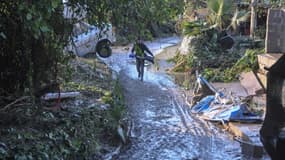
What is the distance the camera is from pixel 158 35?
37.2 m

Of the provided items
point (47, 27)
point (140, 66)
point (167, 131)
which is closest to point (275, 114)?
point (47, 27)

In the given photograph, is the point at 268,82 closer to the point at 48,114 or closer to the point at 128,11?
the point at 128,11

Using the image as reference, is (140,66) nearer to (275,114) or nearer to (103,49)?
(103,49)

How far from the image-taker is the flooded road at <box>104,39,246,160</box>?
9836 millimetres

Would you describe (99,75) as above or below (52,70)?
below

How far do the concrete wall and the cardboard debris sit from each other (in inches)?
41.9

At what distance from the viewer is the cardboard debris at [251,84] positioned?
1392 cm

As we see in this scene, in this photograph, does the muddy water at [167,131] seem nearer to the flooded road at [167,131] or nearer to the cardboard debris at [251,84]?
the flooded road at [167,131]

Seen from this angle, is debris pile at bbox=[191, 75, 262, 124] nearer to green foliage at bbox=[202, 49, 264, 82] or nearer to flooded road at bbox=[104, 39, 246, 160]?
flooded road at bbox=[104, 39, 246, 160]

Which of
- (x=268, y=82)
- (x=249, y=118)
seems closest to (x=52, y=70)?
(x=249, y=118)

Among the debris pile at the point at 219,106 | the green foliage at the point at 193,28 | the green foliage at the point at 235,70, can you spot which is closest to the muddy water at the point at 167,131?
the debris pile at the point at 219,106

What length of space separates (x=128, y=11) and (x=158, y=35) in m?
30.4

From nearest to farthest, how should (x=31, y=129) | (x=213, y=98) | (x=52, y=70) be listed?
(x=31, y=129), (x=52, y=70), (x=213, y=98)

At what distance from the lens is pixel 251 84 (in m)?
14.9
